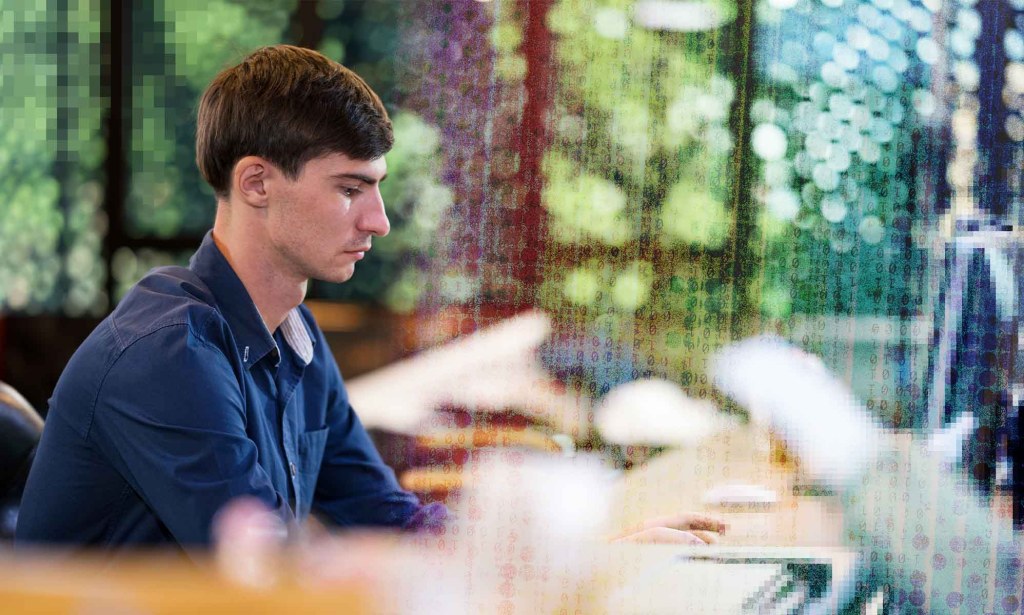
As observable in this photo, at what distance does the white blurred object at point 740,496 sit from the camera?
855 mm

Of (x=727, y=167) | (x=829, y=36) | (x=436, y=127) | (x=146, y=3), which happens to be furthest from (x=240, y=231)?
(x=146, y=3)

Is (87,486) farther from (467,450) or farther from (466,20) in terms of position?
(466,20)

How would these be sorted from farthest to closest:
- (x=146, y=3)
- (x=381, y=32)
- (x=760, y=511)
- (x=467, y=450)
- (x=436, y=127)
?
(x=146, y=3)
(x=381, y=32)
(x=436, y=127)
(x=467, y=450)
(x=760, y=511)

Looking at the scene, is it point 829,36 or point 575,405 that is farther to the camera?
point 575,405

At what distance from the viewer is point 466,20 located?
1.19 meters

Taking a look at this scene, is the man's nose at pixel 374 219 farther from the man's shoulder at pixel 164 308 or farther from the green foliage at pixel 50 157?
the green foliage at pixel 50 157

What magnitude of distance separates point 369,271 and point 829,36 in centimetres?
221

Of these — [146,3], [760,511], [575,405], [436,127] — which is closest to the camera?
[760,511]

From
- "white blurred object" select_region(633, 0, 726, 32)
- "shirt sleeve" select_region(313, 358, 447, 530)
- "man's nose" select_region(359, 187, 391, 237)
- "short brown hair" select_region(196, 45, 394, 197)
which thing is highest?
"white blurred object" select_region(633, 0, 726, 32)

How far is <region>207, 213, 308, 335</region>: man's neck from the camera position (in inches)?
41.4

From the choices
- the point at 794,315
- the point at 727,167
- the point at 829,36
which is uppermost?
the point at 829,36

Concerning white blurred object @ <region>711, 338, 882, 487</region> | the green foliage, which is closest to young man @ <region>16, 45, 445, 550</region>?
white blurred object @ <region>711, 338, 882, 487</region>

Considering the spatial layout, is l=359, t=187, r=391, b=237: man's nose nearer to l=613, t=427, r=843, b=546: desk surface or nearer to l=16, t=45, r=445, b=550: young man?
l=16, t=45, r=445, b=550: young man

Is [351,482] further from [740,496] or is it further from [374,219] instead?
[740,496]
